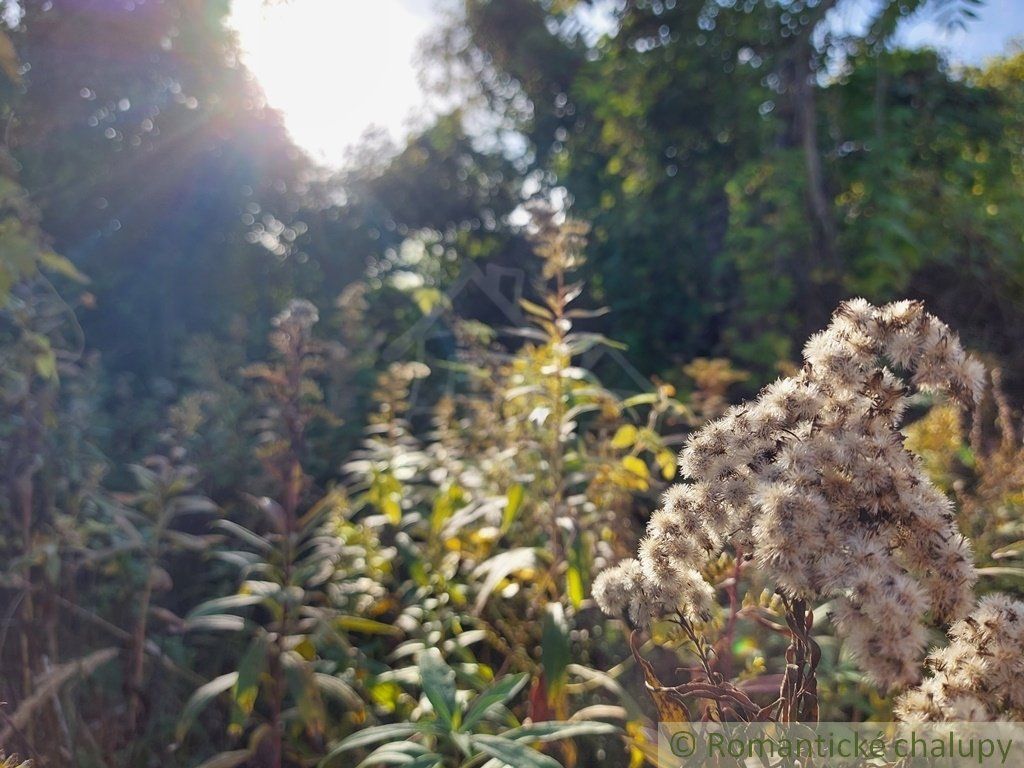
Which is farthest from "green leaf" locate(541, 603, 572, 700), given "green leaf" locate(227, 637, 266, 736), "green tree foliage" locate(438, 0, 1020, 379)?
"green tree foliage" locate(438, 0, 1020, 379)

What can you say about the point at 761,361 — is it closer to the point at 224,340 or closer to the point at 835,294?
the point at 835,294

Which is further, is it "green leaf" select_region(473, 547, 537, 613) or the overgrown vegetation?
"green leaf" select_region(473, 547, 537, 613)

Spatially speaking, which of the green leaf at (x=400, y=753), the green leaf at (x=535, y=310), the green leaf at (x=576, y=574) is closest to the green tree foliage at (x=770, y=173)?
the green leaf at (x=535, y=310)

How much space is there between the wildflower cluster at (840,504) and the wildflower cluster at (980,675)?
38 mm

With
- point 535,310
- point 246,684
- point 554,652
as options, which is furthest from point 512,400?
point 246,684

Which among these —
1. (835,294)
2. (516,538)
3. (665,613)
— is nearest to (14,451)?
(516,538)

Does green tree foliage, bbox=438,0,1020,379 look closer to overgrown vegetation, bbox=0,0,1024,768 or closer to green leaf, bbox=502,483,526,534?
overgrown vegetation, bbox=0,0,1024,768

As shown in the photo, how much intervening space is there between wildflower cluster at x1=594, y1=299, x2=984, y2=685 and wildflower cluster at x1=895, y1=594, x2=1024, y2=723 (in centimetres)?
4

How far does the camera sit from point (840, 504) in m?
0.74

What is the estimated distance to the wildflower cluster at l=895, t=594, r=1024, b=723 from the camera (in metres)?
0.69

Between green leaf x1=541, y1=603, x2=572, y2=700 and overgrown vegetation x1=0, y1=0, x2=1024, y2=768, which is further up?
overgrown vegetation x1=0, y1=0, x2=1024, y2=768

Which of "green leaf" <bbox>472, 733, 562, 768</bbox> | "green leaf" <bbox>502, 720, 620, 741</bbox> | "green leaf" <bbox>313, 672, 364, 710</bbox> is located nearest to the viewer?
"green leaf" <bbox>472, 733, 562, 768</bbox>

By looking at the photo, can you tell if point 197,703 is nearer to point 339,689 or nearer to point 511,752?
point 339,689

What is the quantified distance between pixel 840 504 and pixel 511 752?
56cm
